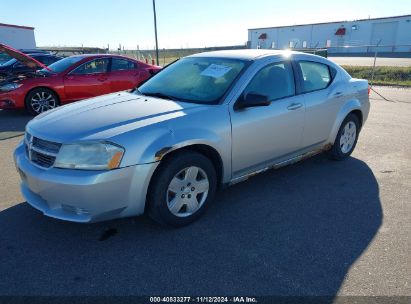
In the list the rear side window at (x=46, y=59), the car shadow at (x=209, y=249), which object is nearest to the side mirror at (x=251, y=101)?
the car shadow at (x=209, y=249)

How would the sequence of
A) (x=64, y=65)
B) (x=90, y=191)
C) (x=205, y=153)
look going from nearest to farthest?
1. (x=90, y=191)
2. (x=205, y=153)
3. (x=64, y=65)

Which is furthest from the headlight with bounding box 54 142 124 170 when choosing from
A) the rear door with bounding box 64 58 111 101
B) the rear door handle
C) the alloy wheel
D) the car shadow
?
the rear door with bounding box 64 58 111 101

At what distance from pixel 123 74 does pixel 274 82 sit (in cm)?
584

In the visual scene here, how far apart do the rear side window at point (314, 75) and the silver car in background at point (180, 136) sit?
17mm

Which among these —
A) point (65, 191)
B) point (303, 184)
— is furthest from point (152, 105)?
point (303, 184)

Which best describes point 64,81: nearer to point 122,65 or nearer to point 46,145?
point 122,65

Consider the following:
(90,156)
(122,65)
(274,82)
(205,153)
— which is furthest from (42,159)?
(122,65)

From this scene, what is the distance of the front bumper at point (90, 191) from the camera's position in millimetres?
2740

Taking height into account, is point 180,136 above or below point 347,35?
below

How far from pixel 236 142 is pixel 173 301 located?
1691 millimetres

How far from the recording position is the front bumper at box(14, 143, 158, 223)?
2.74 meters

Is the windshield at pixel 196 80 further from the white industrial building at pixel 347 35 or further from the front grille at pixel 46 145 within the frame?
the white industrial building at pixel 347 35

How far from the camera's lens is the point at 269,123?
381cm

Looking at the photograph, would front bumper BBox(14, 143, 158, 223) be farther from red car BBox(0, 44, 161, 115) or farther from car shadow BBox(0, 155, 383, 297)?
red car BBox(0, 44, 161, 115)
